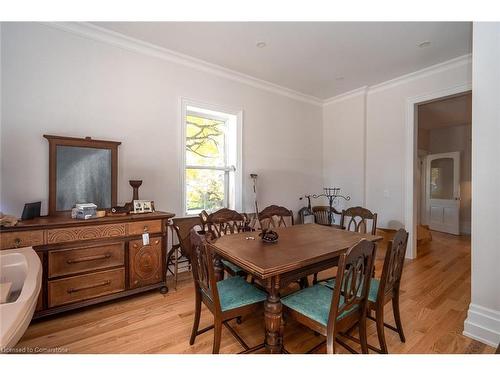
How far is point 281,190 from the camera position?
14.2 feet

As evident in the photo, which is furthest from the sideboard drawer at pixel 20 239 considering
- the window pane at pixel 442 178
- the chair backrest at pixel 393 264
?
the window pane at pixel 442 178

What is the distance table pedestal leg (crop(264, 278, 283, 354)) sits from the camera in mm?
1440

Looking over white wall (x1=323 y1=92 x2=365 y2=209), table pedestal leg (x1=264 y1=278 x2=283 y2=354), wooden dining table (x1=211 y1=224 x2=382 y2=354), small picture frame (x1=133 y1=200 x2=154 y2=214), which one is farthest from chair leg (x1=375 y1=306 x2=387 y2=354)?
white wall (x1=323 y1=92 x2=365 y2=209)

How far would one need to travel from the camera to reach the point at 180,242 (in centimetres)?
288

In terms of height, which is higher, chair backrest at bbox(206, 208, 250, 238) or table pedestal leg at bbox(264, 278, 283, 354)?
chair backrest at bbox(206, 208, 250, 238)

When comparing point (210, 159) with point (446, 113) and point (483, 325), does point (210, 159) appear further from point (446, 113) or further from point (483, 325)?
point (446, 113)

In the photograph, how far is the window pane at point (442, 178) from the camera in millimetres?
5961

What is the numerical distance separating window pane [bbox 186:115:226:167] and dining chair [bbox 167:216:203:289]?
0.87 m

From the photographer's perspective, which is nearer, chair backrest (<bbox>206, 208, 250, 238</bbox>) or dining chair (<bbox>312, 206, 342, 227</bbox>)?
chair backrest (<bbox>206, 208, 250, 238</bbox>)

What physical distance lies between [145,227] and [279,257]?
153 cm

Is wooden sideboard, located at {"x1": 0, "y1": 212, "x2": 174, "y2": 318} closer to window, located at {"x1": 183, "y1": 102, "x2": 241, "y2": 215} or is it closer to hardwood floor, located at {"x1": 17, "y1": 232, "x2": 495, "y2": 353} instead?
hardwood floor, located at {"x1": 17, "y1": 232, "x2": 495, "y2": 353}

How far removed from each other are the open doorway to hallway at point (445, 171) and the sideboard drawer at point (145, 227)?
18.3 ft

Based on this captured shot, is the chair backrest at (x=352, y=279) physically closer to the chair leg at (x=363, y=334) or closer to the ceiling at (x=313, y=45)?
the chair leg at (x=363, y=334)
